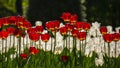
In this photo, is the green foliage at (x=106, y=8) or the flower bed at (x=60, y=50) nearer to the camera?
the flower bed at (x=60, y=50)

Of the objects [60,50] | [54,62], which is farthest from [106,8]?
[54,62]

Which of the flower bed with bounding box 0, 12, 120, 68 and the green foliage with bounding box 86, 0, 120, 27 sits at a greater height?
the green foliage with bounding box 86, 0, 120, 27

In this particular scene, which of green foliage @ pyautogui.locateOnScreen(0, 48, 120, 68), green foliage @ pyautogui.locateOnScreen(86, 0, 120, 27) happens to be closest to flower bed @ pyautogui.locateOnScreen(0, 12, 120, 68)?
green foliage @ pyautogui.locateOnScreen(0, 48, 120, 68)

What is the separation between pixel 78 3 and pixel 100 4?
7.42 ft

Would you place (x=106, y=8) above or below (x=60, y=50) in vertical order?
above

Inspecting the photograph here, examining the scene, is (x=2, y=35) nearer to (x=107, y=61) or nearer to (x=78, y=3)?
(x=107, y=61)

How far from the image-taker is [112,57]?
21.3 ft

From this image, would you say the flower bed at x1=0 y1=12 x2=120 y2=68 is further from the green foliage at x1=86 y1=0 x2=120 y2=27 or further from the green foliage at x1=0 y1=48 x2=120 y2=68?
the green foliage at x1=86 y1=0 x2=120 y2=27

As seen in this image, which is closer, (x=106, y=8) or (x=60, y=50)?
(x=60, y=50)

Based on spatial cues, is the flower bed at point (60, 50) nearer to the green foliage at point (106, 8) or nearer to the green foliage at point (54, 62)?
the green foliage at point (54, 62)

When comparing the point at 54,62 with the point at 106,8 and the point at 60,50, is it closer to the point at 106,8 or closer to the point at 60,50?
the point at 60,50

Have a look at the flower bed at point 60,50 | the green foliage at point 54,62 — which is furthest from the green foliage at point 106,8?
the green foliage at point 54,62

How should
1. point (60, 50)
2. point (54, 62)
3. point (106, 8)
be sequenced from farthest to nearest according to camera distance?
1. point (106, 8)
2. point (60, 50)
3. point (54, 62)

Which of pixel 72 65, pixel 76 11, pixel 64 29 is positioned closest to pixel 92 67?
pixel 72 65
